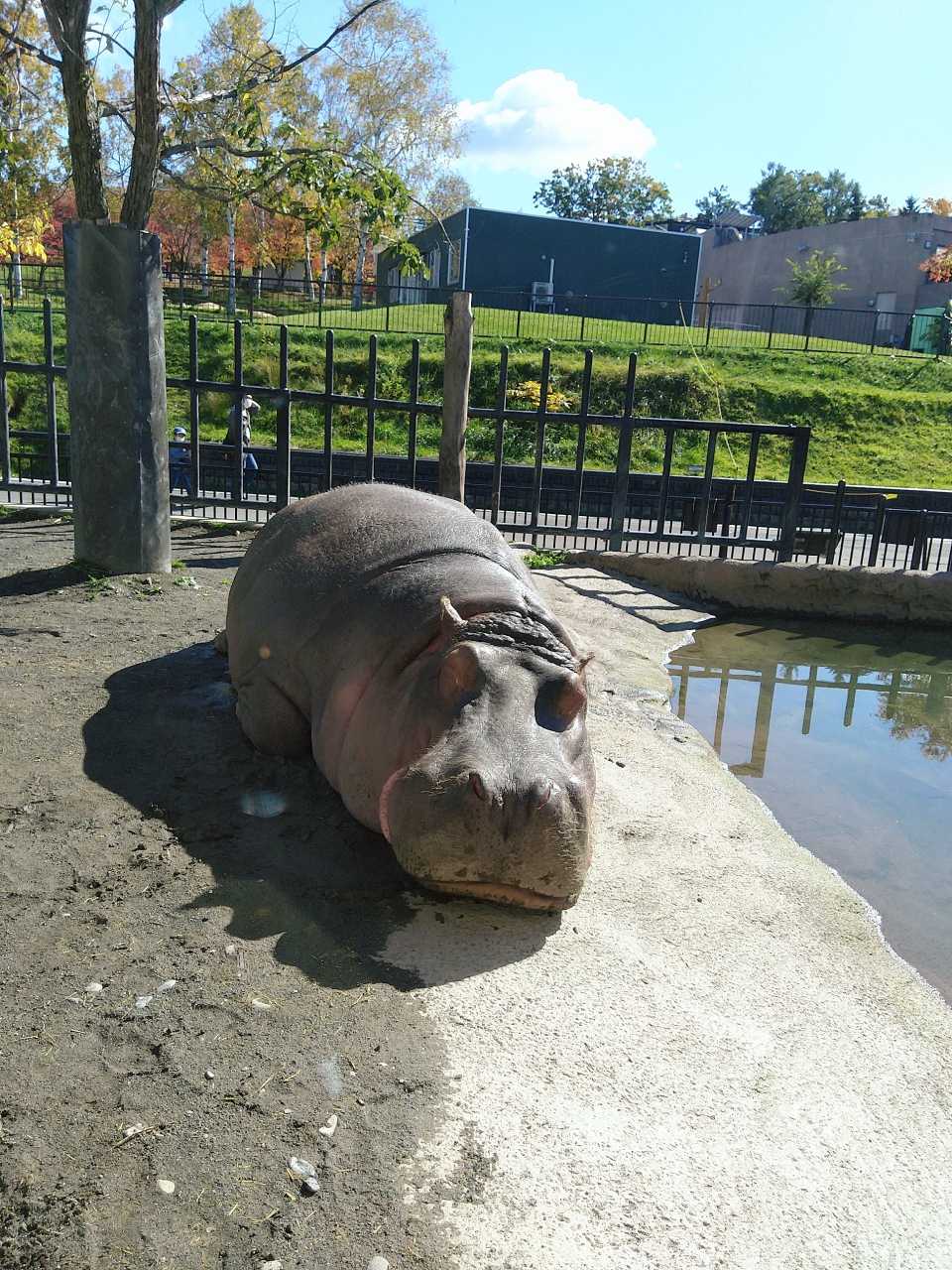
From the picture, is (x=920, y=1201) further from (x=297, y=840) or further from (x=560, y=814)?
(x=297, y=840)

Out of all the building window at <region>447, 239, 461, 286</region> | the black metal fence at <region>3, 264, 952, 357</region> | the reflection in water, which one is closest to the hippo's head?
the reflection in water

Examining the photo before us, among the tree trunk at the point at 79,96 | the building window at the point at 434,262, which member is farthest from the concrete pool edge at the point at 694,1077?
the building window at the point at 434,262

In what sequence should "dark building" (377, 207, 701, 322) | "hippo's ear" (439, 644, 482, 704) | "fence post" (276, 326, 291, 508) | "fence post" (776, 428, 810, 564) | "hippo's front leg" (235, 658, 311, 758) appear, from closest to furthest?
1. "hippo's ear" (439, 644, 482, 704)
2. "hippo's front leg" (235, 658, 311, 758)
3. "fence post" (276, 326, 291, 508)
4. "fence post" (776, 428, 810, 564)
5. "dark building" (377, 207, 701, 322)

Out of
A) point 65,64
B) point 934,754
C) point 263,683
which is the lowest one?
point 934,754

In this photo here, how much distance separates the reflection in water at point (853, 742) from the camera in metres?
4.60

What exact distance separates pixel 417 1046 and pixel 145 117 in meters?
7.80

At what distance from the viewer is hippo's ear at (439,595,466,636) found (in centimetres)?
372

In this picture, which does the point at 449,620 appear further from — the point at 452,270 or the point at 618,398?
the point at 452,270

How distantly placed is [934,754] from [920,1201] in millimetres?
4443

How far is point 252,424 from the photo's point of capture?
2014 cm

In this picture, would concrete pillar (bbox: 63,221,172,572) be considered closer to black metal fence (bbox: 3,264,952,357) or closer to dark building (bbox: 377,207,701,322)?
black metal fence (bbox: 3,264,952,357)

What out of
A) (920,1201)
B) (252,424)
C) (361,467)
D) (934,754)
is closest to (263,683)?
(920,1201)

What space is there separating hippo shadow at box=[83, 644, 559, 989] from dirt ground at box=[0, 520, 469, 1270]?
0.4 inches

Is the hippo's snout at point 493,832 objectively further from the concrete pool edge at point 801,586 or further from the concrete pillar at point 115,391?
the concrete pool edge at point 801,586
